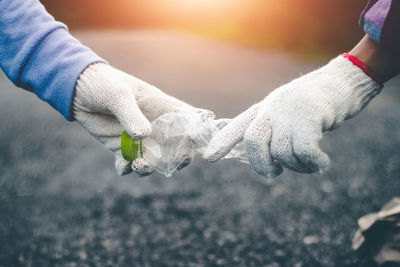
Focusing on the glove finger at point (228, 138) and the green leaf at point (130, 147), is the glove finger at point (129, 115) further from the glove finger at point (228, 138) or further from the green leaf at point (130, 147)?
the glove finger at point (228, 138)

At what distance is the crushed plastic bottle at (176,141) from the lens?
4.57 feet

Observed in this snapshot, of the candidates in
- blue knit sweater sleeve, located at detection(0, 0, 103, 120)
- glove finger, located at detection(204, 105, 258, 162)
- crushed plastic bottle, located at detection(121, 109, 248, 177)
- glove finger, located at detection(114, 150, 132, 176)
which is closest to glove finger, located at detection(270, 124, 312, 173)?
glove finger, located at detection(204, 105, 258, 162)

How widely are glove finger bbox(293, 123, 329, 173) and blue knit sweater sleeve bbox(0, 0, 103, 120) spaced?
780mm

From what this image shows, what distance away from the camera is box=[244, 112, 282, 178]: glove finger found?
3.85 feet

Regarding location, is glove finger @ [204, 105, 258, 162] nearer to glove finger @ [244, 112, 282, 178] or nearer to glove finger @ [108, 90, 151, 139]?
glove finger @ [244, 112, 282, 178]

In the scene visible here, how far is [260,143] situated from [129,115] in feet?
1.49

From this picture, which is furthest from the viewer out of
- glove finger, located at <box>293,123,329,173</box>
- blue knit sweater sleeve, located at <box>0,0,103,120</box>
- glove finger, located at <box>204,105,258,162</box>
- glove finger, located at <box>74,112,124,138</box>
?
glove finger, located at <box>74,112,124,138</box>

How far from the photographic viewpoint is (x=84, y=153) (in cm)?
416

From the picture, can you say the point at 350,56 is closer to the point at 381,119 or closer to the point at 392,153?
the point at 392,153

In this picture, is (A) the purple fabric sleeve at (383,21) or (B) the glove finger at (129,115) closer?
(A) the purple fabric sleeve at (383,21)

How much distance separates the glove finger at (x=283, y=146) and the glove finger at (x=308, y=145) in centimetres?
2

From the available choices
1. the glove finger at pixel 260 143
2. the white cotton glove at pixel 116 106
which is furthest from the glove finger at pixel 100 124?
the glove finger at pixel 260 143

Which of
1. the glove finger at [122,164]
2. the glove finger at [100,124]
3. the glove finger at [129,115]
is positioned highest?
the glove finger at [129,115]

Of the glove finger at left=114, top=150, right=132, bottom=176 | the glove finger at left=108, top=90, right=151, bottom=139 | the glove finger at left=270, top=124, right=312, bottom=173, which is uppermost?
the glove finger at left=270, top=124, right=312, bottom=173
